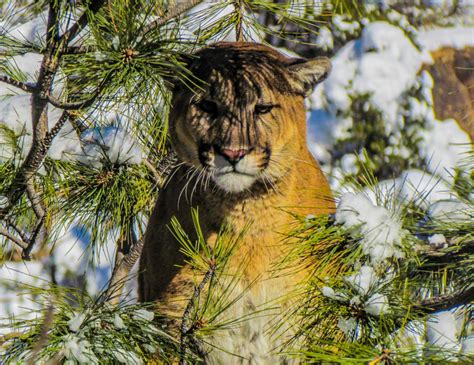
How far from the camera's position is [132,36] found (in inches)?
93.5

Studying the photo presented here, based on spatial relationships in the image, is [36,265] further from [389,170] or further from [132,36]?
[132,36]

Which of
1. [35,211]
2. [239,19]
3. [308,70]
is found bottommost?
[35,211]

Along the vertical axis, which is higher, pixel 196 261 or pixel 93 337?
pixel 196 261

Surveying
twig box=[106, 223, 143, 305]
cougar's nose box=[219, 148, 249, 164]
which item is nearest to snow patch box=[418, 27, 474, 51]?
twig box=[106, 223, 143, 305]

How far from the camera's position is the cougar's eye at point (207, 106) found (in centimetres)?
293

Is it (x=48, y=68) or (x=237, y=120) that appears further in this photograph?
(x=237, y=120)

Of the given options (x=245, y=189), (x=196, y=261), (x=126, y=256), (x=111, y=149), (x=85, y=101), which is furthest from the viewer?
(x=126, y=256)

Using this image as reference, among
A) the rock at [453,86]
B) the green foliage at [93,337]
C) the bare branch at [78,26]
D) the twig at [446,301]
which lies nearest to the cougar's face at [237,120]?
the bare branch at [78,26]

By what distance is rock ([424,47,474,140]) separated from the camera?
6.76m

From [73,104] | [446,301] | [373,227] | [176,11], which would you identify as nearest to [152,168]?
[176,11]

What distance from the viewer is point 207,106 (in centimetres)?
294

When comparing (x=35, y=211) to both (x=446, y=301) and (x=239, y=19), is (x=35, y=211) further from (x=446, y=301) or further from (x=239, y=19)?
(x=446, y=301)

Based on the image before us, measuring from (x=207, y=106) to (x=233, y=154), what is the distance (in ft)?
0.76

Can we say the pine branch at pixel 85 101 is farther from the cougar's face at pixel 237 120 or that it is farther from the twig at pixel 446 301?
the twig at pixel 446 301
